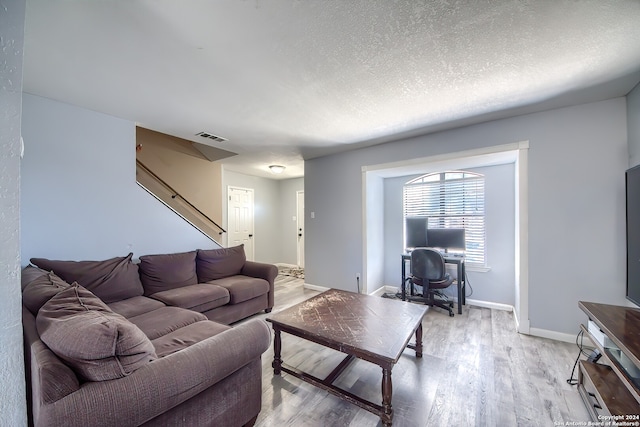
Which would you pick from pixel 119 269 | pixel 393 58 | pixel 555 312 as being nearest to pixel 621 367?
pixel 555 312

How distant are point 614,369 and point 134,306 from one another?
11.4 feet

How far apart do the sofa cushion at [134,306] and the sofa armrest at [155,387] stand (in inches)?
55.3

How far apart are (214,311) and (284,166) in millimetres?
3261

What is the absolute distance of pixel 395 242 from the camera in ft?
14.2

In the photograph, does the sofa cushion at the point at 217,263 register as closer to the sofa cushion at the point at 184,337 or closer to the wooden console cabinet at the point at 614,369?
the sofa cushion at the point at 184,337

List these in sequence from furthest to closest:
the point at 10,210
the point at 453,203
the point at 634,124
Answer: the point at 453,203, the point at 634,124, the point at 10,210

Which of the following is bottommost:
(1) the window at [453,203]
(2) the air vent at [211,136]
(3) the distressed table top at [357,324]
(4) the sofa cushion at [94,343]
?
(3) the distressed table top at [357,324]

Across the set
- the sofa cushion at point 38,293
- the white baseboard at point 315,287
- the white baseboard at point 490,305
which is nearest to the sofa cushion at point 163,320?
the sofa cushion at point 38,293

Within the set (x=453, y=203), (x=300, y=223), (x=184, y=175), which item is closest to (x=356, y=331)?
(x=453, y=203)

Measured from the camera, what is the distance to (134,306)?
2240mm

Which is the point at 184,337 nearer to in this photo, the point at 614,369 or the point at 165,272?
the point at 165,272

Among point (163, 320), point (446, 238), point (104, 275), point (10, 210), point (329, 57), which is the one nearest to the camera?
point (10, 210)

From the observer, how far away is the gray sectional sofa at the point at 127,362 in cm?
88

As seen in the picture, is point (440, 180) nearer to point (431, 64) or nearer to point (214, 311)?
point (431, 64)
